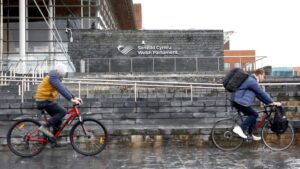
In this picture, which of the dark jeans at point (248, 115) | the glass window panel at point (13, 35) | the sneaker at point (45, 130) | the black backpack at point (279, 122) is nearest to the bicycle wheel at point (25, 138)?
the sneaker at point (45, 130)

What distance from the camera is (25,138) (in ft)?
29.5

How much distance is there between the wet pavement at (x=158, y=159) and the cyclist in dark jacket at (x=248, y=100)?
1.50 feet

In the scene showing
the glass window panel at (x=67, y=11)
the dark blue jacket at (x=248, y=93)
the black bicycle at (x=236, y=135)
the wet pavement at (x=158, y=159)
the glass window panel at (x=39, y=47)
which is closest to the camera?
the wet pavement at (x=158, y=159)

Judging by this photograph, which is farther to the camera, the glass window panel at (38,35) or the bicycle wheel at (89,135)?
the glass window panel at (38,35)

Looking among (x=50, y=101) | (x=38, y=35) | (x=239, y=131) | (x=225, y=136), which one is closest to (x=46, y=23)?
(x=38, y=35)

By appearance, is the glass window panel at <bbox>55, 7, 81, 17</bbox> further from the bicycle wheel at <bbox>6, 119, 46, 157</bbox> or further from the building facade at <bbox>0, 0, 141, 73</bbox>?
the bicycle wheel at <bbox>6, 119, 46, 157</bbox>

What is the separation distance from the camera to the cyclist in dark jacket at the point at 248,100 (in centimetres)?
935

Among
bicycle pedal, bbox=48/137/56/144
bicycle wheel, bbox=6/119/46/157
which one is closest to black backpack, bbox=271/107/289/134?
bicycle pedal, bbox=48/137/56/144

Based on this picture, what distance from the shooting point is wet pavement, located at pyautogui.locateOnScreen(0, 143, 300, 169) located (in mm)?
7961

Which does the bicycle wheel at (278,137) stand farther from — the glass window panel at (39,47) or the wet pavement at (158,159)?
the glass window panel at (39,47)

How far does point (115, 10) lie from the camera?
156 feet

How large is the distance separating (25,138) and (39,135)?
26cm

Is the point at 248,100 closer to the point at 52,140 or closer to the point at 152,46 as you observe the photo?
the point at 52,140

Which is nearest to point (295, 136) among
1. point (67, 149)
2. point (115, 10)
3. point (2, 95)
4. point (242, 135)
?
point (242, 135)
